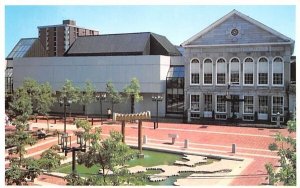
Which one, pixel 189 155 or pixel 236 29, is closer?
pixel 189 155

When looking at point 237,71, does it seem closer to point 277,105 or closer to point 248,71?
point 248,71

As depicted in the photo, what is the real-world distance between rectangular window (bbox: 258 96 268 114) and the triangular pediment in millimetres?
2493

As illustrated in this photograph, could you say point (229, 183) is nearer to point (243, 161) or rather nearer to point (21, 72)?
point (243, 161)

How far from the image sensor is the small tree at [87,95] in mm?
14852

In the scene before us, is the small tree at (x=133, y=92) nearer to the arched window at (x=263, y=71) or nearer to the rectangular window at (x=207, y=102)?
the rectangular window at (x=207, y=102)

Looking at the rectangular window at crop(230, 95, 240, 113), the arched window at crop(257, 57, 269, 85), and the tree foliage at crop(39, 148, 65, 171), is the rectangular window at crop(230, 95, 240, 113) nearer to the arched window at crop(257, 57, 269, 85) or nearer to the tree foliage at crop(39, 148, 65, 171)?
the arched window at crop(257, 57, 269, 85)

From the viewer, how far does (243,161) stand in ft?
37.7

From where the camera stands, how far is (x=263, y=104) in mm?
17766

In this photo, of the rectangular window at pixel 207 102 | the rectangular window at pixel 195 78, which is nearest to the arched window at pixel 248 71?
the rectangular window at pixel 207 102

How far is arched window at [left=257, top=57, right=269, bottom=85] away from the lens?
17656 mm

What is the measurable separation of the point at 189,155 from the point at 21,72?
23.9ft

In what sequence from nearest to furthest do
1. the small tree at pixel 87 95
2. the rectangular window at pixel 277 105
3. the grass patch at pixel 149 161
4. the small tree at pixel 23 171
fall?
the small tree at pixel 23 171, the grass patch at pixel 149 161, the small tree at pixel 87 95, the rectangular window at pixel 277 105

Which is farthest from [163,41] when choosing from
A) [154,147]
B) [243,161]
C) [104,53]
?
[243,161]
